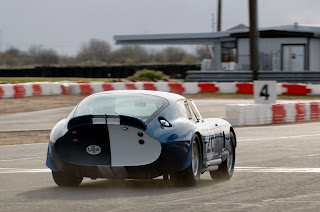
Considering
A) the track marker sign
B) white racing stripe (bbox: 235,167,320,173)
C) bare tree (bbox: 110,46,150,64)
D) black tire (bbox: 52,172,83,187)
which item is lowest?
bare tree (bbox: 110,46,150,64)

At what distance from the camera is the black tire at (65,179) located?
29.0 ft

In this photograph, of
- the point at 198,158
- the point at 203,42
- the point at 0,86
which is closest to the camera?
the point at 198,158

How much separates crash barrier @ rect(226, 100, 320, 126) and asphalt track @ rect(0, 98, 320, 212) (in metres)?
10.1

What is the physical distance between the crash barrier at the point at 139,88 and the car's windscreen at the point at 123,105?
2456cm

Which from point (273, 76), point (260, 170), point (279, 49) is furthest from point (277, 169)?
point (279, 49)

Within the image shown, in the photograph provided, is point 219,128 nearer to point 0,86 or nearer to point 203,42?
point 0,86

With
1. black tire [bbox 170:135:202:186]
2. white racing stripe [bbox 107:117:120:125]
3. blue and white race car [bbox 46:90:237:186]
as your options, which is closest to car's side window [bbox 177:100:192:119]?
blue and white race car [bbox 46:90:237:186]

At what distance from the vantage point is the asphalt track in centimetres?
737

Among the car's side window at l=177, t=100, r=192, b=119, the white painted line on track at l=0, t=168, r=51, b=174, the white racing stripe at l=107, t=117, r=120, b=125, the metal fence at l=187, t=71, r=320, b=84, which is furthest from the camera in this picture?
the metal fence at l=187, t=71, r=320, b=84

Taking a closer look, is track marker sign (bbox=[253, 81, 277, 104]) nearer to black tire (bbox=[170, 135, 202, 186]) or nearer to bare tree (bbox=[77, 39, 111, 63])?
black tire (bbox=[170, 135, 202, 186])

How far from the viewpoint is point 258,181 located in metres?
9.65

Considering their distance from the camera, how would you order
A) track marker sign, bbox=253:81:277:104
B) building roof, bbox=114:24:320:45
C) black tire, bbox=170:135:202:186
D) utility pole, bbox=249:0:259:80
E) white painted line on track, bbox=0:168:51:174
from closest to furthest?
black tire, bbox=170:135:202:186, white painted line on track, bbox=0:168:51:174, track marker sign, bbox=253:81:277:104, utility pole, bbox=249:0:259:80, building roof, bbox=114:24:320:45

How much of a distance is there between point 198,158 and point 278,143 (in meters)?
7.68

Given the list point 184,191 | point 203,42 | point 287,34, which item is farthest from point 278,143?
point 203,42
